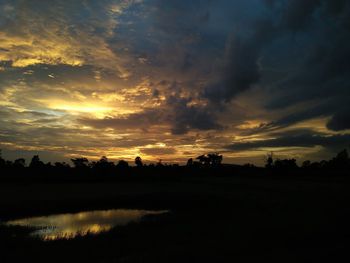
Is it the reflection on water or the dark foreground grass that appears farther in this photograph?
the reflection on water

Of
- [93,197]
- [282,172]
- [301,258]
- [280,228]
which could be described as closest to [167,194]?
[93,197]

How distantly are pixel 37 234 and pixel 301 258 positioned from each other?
19291 millimetres

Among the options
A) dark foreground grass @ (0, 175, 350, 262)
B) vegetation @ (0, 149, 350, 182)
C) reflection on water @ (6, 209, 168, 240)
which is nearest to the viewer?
dark foreground grass @ (0, 175, 350, 262)

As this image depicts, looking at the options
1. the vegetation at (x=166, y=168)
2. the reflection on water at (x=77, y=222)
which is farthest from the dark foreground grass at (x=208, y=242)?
the vegetation at (x=166, y=168)

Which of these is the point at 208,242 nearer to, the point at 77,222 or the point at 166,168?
the point at 77,222

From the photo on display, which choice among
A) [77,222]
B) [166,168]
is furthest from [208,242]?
[166,168]

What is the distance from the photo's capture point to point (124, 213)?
3738 cm

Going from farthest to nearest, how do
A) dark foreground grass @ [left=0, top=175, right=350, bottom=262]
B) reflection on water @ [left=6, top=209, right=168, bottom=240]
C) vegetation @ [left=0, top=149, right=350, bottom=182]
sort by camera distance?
vegetation @ [left=0, top=149, right=350, bottom=182] < reflection on water @ [left=6, top=209, right=168, bottom=240] < dark foreground grass @ [left=0, top=175, right=350, bottom=262]

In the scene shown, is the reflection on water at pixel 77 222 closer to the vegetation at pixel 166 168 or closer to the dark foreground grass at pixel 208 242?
the dark foreground grass at pixel 208 242

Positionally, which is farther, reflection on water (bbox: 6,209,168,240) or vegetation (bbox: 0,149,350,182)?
vegetation (bbox: 0,149,350,182)

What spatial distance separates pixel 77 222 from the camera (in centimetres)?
3081

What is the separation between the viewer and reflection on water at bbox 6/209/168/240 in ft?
83.0

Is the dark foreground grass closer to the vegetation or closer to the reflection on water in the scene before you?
the reflection on water

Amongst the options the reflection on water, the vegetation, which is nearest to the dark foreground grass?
the reflection on water
